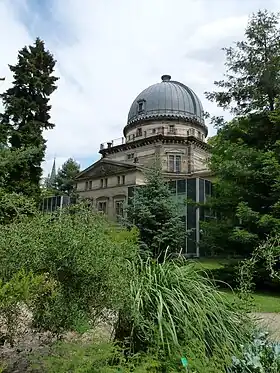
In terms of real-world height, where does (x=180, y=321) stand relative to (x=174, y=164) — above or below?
below

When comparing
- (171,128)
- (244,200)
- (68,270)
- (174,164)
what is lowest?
(68,270)

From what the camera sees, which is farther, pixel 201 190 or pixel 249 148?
pixel 201 190

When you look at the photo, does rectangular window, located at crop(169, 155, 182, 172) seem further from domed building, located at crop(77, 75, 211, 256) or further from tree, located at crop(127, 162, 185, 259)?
tree, located at crop(127, 162, 185, 259)

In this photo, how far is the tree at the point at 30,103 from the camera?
68.6 ft

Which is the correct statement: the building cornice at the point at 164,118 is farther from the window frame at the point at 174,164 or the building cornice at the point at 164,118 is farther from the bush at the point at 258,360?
the bush at the point at 258,360

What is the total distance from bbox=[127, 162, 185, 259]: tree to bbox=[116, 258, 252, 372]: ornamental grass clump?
470 inches

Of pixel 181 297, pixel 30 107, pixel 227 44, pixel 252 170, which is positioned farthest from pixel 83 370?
pixel 30 107

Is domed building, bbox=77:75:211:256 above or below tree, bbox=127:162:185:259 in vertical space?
above

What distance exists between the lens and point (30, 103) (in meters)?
22.0

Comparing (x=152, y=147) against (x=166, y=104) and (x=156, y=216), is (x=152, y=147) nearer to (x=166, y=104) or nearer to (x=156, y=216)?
(x=166, y=104)

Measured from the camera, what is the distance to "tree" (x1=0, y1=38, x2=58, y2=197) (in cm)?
2091

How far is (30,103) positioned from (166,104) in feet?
81.2

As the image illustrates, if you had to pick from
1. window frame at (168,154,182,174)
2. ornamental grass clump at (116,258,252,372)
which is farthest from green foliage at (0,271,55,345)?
window frame at (168,154,182,174)

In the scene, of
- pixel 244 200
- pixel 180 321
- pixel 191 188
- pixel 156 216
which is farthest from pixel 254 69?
pixel 180 321
